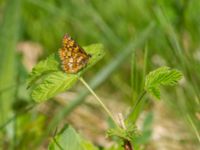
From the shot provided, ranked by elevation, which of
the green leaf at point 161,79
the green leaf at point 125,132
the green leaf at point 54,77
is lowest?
the green leaf at point 125,132

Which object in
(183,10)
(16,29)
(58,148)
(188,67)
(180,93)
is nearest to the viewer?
(58,148)

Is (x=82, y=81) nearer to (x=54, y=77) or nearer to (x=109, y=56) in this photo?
(x=54, y=77)

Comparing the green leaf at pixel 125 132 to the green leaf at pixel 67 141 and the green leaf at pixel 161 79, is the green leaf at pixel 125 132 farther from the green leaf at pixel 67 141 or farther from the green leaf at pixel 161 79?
the green leaf at pixel 67 141

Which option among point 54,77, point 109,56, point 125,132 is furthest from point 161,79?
point 109,56

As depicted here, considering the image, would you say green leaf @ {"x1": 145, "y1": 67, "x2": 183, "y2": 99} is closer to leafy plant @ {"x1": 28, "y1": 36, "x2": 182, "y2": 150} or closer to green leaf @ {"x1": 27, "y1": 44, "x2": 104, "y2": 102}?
A: leafy plant @ {"x1": 28, "y1": 36, "x2": 182, "y2": 150}

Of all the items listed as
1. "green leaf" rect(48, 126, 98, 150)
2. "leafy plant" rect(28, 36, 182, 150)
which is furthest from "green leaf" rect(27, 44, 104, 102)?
"green leaf" rect(48, 126, 98, 150)

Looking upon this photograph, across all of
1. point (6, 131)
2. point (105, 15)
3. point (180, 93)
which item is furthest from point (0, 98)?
point (105, 15)

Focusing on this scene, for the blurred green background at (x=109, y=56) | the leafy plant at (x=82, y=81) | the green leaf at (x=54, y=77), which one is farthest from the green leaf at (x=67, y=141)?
Answer: the blurred green background at (x=109, y=56)

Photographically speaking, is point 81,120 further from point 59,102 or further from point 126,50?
point 126,50
